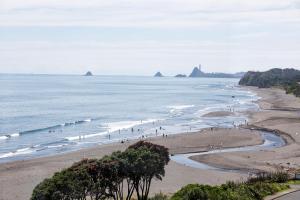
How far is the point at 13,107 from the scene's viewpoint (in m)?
114

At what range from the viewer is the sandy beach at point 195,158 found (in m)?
42.1

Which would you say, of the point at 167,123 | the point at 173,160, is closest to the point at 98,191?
the point at 173,160

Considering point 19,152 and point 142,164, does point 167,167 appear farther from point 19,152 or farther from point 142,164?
point 19,152

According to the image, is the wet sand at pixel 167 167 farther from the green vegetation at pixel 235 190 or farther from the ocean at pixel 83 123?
the green vegetation at pixel 235 190

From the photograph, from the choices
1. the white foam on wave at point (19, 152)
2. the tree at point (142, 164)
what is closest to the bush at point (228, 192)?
the tree at point (142, 164)

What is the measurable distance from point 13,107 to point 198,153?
67196 millimetres

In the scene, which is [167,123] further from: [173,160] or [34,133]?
[173,160]

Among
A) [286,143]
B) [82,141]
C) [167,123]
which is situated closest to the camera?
[286,143]

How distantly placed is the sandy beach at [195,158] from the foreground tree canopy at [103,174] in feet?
30.8

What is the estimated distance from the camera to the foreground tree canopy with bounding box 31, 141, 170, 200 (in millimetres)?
24359

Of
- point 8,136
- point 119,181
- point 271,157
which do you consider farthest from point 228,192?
point 8,136

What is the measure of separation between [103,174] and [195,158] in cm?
2859

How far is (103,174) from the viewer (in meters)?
26.5

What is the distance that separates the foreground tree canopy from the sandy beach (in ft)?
30.8
